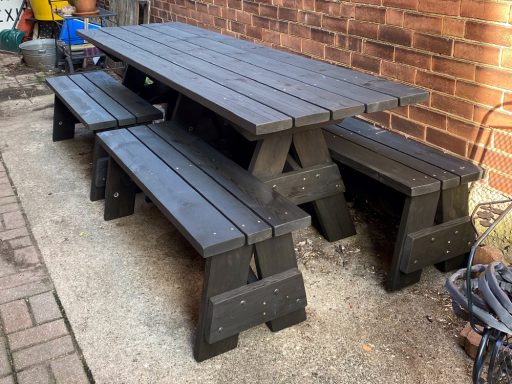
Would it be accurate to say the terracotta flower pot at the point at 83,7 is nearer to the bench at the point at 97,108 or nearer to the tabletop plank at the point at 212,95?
the bench at the point at 97,108

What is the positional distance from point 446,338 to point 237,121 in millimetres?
1174

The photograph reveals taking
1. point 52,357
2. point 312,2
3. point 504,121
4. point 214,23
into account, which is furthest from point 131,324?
point 214,23


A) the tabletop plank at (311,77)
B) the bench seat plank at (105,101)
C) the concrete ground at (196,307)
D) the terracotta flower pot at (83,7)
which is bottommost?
the concrete ground at (196,307)

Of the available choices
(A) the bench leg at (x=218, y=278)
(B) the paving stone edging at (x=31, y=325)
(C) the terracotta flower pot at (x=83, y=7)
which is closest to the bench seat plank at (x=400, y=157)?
(A) the bench leg at (x=218, y=278)

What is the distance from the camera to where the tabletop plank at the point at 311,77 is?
234 centimetres

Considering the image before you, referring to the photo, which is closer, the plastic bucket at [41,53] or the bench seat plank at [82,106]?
the bench seat plank at [82,106]

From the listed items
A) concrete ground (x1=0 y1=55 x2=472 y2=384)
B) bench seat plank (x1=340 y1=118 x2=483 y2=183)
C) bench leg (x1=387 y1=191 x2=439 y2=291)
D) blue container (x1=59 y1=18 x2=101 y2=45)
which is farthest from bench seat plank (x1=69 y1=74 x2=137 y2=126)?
blue container (x1=59 y1=18 x2=101 y2=45)

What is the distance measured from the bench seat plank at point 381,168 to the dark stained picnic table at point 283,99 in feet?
0.34

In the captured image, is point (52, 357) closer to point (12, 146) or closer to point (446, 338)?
point (446, 338)

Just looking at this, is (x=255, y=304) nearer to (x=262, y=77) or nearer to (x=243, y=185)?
(x=243, y=185)

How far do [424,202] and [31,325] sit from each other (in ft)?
5.60

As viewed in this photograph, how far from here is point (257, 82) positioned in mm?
2682

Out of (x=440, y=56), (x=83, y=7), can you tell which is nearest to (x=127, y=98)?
(x=440, y=56)

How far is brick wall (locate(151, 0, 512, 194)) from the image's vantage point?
8.20ft
